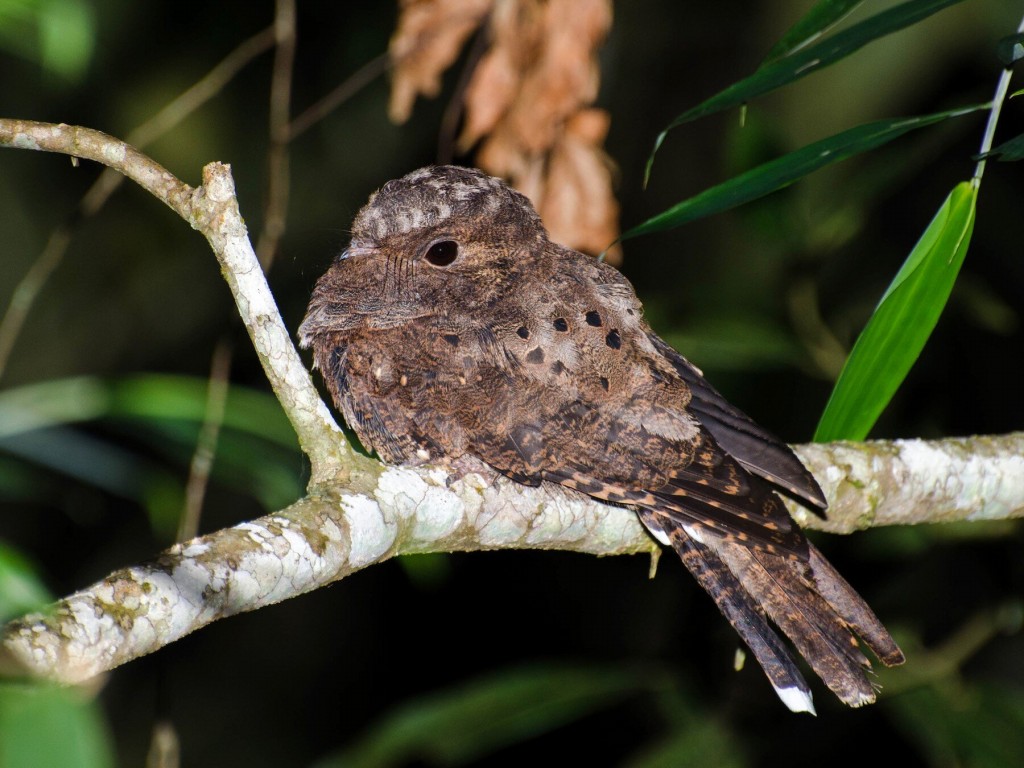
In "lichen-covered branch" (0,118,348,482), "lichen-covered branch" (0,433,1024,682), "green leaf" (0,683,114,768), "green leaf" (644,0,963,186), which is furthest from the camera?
"green leaf" (644,0,963,186)

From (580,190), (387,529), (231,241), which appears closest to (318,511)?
(387,529)

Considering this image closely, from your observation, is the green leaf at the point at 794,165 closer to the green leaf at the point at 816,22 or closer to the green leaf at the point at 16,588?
the green leaf at the point at 816,22

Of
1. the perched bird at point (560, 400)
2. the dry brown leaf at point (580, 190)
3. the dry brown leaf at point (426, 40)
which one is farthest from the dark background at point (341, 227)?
the perched bird at point (560, 400)

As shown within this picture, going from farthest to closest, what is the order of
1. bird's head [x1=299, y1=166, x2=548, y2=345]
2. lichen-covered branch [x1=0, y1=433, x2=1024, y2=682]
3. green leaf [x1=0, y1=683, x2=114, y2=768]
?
1. bird's head [x1=299, y1=166, x2=548, y2=345]
2. lichen-covered branch [x1=0, y1=433, x2=1024, y2=682]
3. green leaf [x1=0, y1=683, x2=114, y2=768]

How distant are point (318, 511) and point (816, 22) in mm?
1396

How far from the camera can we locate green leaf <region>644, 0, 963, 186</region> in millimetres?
2068

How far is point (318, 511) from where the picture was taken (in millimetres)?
1755

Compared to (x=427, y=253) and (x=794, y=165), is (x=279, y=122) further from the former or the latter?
(x=794, y=165)

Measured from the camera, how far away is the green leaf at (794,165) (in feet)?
7.01

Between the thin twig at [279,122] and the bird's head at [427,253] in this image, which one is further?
the thin twig at [279,122]

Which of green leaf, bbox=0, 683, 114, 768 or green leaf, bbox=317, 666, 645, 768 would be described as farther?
green leaf, bbox=317, 666, 645, 768

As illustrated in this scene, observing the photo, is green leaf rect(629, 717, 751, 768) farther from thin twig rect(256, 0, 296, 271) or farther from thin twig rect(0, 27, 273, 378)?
thin twig rect(0, 27, 273, 378)

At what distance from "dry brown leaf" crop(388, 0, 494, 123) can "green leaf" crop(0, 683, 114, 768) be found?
2447 millimetres

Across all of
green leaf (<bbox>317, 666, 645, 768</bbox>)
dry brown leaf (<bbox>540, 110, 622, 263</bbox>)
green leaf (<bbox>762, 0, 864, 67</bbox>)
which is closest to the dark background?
green leaf (<bbox>317, 666, 645, 768</bbox>)
